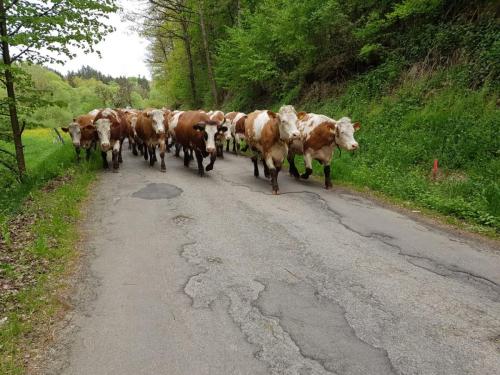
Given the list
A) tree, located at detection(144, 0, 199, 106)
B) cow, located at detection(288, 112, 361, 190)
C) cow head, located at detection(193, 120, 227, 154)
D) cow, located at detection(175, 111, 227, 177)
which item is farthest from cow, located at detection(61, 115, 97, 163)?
tree, located at detection(144, 0, 199, 106)

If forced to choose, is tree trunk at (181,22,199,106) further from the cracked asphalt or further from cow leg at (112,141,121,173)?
the cracked asphalt

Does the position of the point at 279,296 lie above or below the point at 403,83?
below

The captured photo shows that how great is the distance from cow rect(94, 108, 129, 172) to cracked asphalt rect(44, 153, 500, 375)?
15.5ft

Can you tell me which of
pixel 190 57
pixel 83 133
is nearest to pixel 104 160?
pixel 83 133

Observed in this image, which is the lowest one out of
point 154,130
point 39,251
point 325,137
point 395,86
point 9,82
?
point 39,251

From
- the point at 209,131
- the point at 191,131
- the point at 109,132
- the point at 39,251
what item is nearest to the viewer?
the point at 39,251

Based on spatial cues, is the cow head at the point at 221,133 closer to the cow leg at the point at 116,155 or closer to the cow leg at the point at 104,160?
the cow leg at the point at 116,155

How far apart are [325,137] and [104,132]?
269 inches

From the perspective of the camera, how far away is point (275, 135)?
972 centimetres

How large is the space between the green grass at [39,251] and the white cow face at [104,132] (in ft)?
3.43

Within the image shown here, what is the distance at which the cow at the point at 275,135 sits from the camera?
30.2 ft

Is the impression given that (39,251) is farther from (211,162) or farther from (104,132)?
(104,132)

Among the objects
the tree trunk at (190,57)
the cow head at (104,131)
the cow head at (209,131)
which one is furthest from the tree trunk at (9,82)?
the tree trunk at (190,57)

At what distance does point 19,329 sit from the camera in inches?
152
